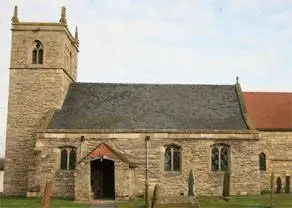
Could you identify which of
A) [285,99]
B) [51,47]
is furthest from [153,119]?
[285,99]

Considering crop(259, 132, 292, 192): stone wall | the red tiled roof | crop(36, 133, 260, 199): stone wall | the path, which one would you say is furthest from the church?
the red tiled roof

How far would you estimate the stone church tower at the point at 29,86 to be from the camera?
37906 millimetres

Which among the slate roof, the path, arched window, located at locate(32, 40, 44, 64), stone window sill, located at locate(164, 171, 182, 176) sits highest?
arched window, located at locate(32, 40, 44, 64)

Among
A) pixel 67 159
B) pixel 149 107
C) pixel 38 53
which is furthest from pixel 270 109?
pixel 38 53

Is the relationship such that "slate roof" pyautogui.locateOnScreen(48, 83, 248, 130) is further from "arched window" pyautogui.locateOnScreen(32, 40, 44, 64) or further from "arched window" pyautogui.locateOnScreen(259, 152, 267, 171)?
"arched window" pyautogui.locateOnScreen(259, 152, 267, 171)

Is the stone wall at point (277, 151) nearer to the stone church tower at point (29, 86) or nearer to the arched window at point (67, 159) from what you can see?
the arched window at point (67, 159)

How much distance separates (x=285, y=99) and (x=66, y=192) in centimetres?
2393

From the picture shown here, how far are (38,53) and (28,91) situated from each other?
325 cm

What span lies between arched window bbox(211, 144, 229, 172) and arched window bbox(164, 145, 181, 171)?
8.29ft

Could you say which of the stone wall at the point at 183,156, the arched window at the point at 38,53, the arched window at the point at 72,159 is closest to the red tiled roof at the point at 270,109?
the stone wall at the point at 183,156

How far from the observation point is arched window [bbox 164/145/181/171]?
1433 inches

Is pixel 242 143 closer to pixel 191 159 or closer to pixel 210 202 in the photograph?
pixel 191 159

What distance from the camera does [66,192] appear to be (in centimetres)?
3528

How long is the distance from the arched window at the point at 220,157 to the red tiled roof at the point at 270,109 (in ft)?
30.8
